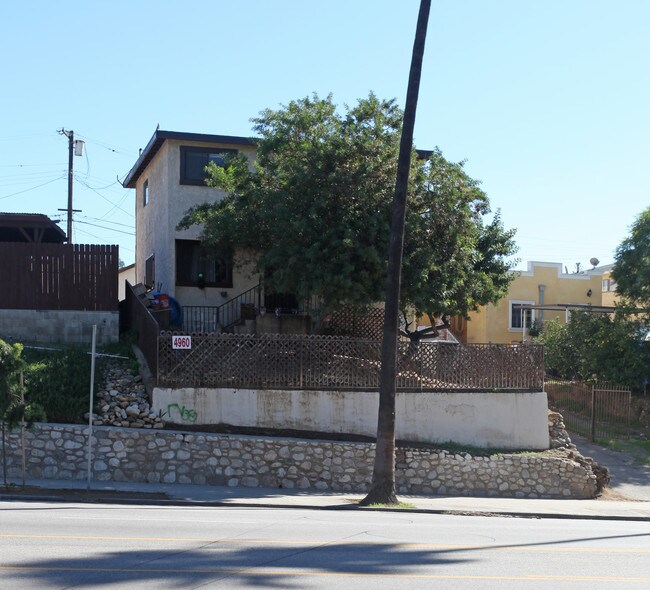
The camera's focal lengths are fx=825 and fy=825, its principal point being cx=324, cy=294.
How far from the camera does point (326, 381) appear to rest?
18.9m

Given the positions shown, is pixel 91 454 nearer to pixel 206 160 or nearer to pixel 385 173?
pixel 385 173

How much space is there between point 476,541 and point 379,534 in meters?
1.31

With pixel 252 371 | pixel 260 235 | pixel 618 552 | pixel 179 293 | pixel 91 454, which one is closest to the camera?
pixel 618 552

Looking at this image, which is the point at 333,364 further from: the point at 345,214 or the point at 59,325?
the point at 59,325

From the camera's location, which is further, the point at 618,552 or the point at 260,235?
the point at 260,235

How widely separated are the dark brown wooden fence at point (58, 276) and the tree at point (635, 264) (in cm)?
1716

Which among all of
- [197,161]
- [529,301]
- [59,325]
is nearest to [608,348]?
[529,301]

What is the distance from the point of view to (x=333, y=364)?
18875 millimetres

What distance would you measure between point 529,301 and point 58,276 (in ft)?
78.9

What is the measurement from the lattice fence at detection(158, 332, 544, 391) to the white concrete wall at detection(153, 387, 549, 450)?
8.8 inches

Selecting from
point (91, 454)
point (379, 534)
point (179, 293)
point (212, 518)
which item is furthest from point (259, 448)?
point (179, 293)

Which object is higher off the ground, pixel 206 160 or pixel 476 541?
pixel 206 160

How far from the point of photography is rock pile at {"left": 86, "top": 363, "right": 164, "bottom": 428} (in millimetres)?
17641

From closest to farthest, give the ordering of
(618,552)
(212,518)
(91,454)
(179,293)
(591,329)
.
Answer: (618,552) → (212,518) → (91,454) → (179,293) → (591,329)
